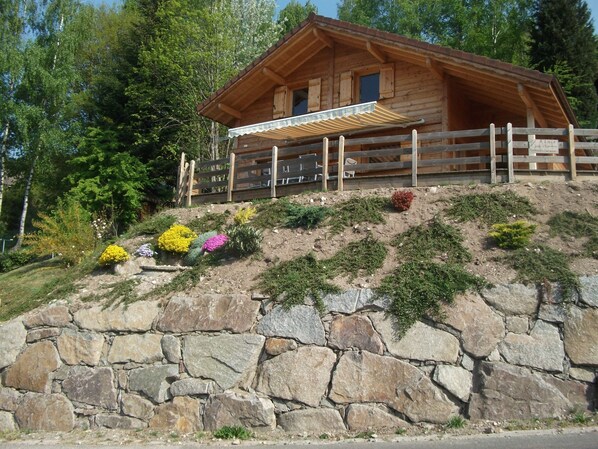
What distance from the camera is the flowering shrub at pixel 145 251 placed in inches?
502

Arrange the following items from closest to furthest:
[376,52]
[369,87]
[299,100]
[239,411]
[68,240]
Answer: [239,411]
[68,240]
[376,52]
[369,87]
[299,100]

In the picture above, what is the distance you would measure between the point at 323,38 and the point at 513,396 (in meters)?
13.7

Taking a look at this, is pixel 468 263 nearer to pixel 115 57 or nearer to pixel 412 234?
pixel 412 234

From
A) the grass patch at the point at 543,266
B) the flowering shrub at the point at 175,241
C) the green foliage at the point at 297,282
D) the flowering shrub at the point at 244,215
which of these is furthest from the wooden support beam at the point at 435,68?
the flowering shrub at the point at 175,241

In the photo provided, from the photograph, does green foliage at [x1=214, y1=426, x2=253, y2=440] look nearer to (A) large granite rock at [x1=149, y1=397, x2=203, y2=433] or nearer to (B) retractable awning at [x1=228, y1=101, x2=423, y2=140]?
(A) large granite rock at [x1=149, y1=397, x2=203, y2=433]

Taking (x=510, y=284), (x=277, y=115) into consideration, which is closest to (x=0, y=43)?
(x=277, y=115)

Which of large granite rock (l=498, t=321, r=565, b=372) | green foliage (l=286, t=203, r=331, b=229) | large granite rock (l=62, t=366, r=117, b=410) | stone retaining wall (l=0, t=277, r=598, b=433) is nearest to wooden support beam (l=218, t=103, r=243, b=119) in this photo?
green foliage (l=286, t=203, r=331, b=229)

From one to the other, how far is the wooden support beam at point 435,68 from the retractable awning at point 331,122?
55.1 inches

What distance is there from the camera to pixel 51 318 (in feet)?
35.5

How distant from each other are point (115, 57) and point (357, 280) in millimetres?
26926

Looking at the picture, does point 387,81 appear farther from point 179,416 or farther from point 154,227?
point 179,416

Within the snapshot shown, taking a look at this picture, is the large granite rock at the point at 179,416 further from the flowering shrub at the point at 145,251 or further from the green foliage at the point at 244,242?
the flowering shrub at the point at 145,251

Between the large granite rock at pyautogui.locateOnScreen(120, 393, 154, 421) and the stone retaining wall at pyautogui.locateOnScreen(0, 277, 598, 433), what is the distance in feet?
0.07

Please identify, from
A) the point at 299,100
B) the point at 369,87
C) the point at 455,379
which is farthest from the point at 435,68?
the point at 455,379
